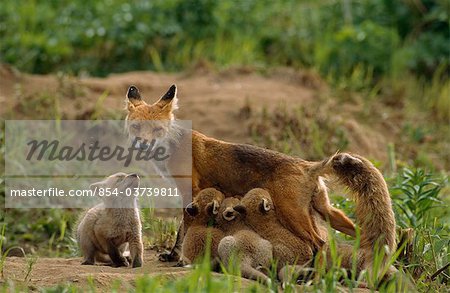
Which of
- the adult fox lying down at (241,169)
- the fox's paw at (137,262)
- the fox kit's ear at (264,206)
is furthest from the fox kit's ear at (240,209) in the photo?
the fox's paw at (137,262)

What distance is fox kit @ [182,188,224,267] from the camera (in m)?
8.33

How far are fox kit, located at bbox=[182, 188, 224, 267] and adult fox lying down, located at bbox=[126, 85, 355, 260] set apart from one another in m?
→ 0.28

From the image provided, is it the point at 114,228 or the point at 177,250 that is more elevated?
the point at 114,228

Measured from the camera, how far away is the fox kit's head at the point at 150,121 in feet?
28.6

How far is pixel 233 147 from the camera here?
8.91 meters

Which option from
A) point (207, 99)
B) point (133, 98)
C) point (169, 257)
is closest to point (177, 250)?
point (169, 257)

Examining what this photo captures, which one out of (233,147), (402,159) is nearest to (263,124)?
(402,159)

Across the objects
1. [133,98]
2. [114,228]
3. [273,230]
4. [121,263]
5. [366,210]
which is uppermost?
[133,98]

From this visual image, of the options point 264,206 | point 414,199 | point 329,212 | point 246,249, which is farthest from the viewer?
point 414,199

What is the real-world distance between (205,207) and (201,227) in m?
0.17

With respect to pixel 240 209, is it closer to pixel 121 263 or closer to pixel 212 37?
pixel 121 263

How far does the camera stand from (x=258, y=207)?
8.28m

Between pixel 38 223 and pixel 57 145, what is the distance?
4.98 ft

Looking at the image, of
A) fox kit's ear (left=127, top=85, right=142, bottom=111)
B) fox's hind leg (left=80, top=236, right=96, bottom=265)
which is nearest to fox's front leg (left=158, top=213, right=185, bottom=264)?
fox's hind leg (left=80, top=236, right=96, bottom=265)
